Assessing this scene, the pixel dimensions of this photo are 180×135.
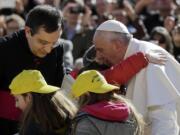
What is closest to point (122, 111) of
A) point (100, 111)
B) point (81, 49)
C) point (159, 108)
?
point (100, 111)

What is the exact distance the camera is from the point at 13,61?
4.39 m

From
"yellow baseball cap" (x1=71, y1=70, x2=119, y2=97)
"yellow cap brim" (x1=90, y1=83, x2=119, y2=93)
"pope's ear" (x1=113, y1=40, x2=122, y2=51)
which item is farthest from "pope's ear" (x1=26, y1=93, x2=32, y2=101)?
"pope's ear" (x1=113, y1=40, x2=122, y2=51)

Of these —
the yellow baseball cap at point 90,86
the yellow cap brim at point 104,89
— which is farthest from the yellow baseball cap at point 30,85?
the yellow cap brim at point 104,89

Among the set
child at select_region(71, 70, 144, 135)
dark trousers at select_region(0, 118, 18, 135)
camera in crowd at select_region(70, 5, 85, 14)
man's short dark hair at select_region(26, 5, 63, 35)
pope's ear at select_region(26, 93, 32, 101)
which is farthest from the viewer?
camera in crowd at select_region(70, 5, 85, 14)

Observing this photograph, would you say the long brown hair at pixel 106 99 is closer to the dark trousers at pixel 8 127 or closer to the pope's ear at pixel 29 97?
the pope's ear at pixel 29 97

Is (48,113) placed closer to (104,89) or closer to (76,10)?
(104,89)

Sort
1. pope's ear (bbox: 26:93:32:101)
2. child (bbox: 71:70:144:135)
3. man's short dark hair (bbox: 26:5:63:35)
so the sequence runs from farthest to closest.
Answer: man's short dark hair (bbox: 26:5:63:35)
pope's ear (bbox: 26:93:32:101)
child (bbox: 71:70:144:135)

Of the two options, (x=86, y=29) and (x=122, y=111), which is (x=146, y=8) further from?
(x=122, y=111)

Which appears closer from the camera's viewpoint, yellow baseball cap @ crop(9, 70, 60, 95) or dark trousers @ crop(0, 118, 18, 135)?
yellow baseball cap @ crop(9, 70, 60, 95)

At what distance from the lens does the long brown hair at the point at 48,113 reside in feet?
11.9

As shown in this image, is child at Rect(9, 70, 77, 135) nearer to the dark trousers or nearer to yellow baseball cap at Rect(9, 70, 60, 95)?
yellow baseball cap at Rect(9, 70, 60, 95)

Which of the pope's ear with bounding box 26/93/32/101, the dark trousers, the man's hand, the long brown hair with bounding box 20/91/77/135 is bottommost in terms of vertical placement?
the dark trousers

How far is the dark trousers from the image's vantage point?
448 centimetres

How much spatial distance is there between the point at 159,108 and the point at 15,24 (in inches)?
182
